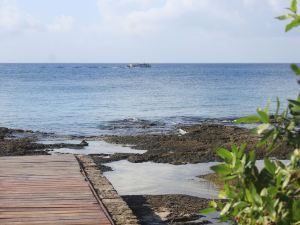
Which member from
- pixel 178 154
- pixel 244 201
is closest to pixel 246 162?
pixel 244 201

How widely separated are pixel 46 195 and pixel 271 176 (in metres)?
6.31

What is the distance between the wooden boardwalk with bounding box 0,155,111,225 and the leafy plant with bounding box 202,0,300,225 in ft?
15.4

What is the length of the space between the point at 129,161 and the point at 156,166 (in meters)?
1.15

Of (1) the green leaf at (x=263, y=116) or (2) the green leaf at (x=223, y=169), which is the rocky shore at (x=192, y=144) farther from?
(1) the green leaf at (x=263, y=116)

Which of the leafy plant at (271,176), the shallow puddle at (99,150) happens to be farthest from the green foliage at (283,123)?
the shallow puddle at (99,150)

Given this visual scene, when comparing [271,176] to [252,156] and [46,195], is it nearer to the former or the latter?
[252,156]

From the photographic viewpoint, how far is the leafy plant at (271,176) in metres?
1.82

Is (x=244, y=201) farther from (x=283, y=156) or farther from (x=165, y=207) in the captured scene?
(x=283, y=156)

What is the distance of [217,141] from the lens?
806 inches

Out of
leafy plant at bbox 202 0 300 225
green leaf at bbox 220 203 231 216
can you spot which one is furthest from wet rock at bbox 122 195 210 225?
leafy plant at bbox 202 0 300 225

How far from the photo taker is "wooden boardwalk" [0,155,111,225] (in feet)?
21.9

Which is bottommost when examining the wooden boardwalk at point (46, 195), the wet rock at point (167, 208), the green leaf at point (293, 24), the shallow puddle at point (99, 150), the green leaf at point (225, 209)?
the shallow puddle at point (99, 150)

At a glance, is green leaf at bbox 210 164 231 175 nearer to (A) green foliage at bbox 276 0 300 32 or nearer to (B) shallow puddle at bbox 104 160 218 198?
(A) green foliage at bbox 276 0 300 32

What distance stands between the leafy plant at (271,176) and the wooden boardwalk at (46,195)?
470 cm
